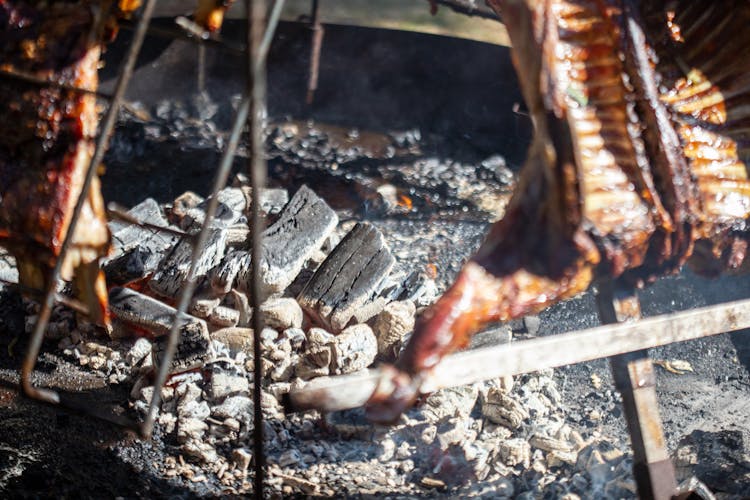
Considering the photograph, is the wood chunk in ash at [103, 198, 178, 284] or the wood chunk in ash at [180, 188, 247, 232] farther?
the wood chunk in ash at [180, 188, 247, 232]

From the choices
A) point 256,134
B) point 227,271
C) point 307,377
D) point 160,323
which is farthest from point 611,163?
point 160,323

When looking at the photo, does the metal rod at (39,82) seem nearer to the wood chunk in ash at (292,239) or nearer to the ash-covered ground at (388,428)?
the ash-covered ground at (388,428)

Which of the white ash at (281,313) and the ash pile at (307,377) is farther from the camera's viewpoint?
the white ash at (281,313)

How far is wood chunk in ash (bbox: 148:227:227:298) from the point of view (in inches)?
156

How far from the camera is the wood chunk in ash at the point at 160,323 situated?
11.8ft

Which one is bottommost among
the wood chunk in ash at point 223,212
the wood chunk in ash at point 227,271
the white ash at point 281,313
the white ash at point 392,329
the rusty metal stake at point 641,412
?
the rusty metal stake at point 641,412

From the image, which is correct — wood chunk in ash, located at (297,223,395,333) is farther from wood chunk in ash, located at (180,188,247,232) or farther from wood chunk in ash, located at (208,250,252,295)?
wood chunk in ash, located at (180,188,247,232)

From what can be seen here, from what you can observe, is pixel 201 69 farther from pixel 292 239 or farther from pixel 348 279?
pixel 348 279

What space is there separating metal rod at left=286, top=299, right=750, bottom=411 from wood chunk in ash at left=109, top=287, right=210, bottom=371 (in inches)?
48.7

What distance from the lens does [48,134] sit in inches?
102

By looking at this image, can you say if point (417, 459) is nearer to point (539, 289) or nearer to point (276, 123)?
point (539, 289)

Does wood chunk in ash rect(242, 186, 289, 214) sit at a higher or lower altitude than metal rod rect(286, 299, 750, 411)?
higher

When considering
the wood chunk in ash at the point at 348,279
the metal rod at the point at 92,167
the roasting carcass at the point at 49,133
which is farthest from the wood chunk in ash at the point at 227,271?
the metal rod at the point at 92,167

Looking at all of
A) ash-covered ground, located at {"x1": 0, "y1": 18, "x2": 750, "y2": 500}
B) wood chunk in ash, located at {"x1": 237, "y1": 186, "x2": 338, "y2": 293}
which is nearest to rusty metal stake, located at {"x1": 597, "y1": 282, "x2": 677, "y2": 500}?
ash-covered ground, located at {"x1": 0, "y1": 18, "x2": 750, "y2": 500}
